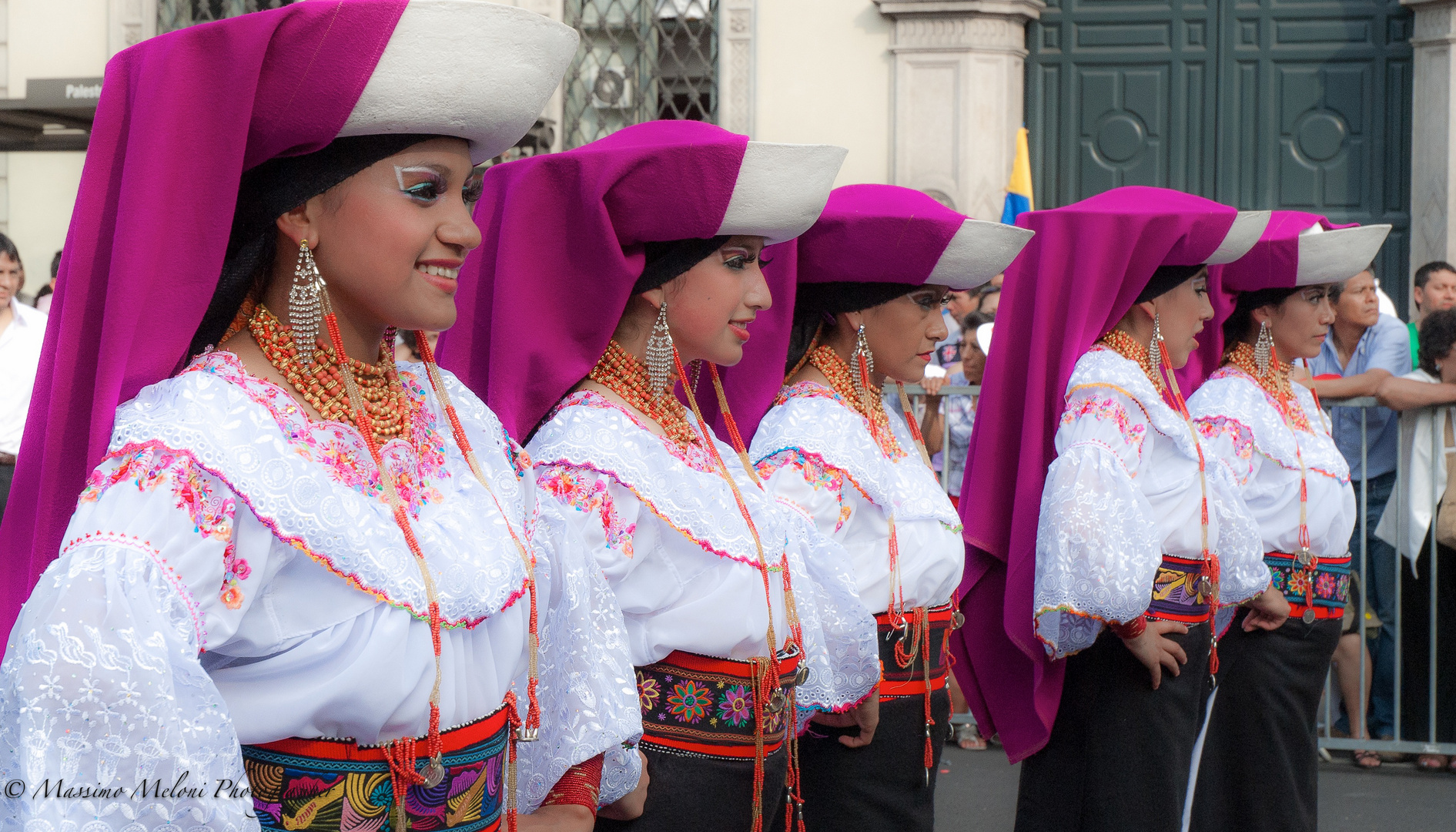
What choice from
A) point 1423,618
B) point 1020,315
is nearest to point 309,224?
point 1020,315

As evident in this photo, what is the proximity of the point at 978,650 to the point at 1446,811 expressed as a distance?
2.34 metres

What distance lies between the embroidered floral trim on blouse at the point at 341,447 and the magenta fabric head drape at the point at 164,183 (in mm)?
64

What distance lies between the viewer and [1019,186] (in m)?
9.12

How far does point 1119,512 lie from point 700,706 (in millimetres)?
1283

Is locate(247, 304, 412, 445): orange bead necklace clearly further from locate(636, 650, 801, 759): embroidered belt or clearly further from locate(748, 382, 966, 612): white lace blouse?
locate(748, 382, 966, 612): white lace blouse

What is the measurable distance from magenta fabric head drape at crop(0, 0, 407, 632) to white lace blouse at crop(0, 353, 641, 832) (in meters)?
0.07

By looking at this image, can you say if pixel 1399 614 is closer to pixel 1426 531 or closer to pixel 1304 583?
pixel 1426 531

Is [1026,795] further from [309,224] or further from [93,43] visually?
[93,43]

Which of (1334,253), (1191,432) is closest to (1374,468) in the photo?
(1334,253)

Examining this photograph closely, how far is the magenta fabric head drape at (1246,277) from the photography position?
407 cm

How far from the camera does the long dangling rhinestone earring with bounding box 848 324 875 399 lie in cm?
334

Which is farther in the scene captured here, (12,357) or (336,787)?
(12,357)

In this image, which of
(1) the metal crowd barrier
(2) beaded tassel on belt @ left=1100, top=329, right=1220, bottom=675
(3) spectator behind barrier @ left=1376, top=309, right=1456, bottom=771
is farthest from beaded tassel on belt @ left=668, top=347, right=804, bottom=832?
(3) spectator behind barrier @ left=1376, top=309, right=1456, bottom=771

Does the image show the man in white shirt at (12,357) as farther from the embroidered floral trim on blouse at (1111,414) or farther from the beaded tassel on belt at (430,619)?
the beaded tassel on belt at (430,619)
